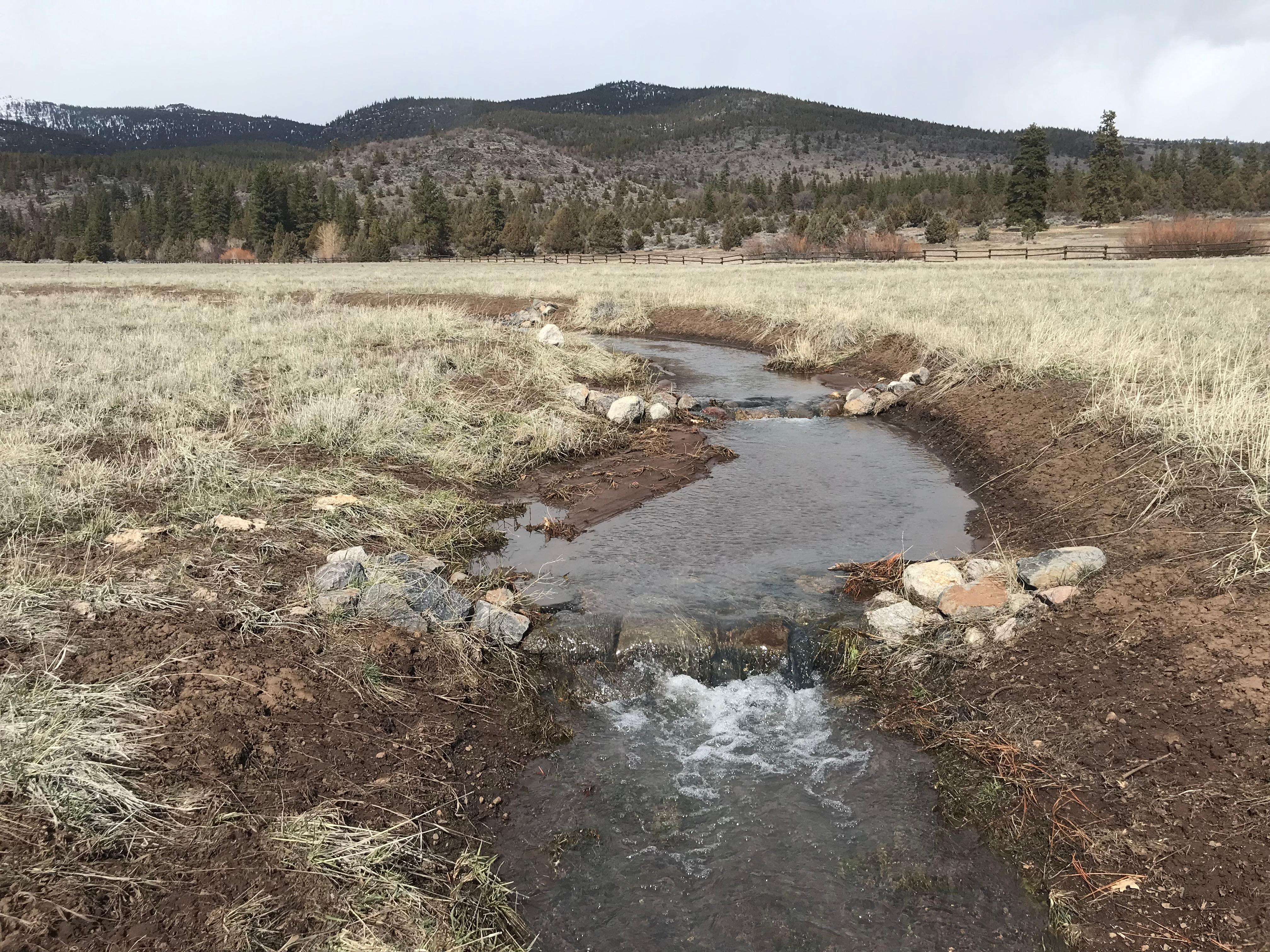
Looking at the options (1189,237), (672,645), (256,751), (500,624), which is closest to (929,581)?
(672,645)

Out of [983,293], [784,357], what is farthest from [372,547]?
[983,293]

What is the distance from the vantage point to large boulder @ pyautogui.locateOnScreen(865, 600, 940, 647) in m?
6.40

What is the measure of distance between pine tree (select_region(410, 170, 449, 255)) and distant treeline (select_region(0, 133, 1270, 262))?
0.64 feet

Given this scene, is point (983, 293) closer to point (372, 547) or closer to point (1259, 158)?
point (372, 547)

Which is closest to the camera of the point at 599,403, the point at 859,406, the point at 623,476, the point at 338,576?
the point at 338,576

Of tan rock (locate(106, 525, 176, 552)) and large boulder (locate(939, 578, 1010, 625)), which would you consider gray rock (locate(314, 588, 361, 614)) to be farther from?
large boulder (locate(939, 578, 1010, 625))

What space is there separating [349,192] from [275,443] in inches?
4197

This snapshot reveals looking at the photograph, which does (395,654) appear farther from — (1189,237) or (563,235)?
(563,235)

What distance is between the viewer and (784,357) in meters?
19.4

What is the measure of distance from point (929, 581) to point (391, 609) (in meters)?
4.68

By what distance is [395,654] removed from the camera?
567 centimetres

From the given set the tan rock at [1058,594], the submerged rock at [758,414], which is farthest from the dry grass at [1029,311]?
the submerged rock at [758,414]

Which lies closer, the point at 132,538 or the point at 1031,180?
the point at 132,538

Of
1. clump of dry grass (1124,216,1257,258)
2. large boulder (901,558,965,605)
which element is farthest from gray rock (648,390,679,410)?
clump of dry grass (1124,216,1257,258)
